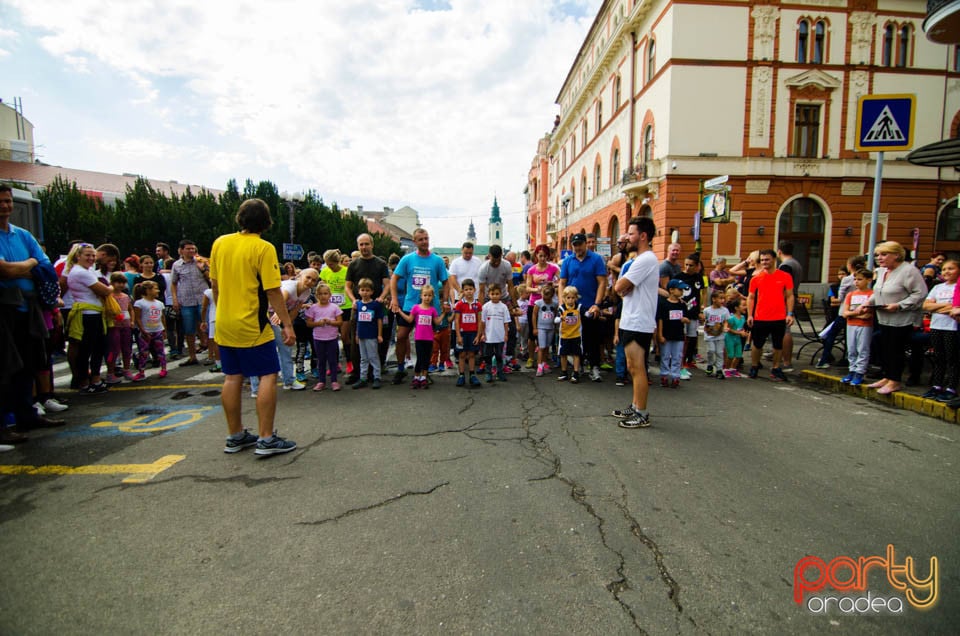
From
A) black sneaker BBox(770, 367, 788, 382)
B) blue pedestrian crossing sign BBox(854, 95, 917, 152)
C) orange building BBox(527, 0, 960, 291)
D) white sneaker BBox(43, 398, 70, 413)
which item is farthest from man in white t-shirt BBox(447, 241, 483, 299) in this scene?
orange building BBox(527, 0, 960, 291)

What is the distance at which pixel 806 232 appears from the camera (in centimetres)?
2305

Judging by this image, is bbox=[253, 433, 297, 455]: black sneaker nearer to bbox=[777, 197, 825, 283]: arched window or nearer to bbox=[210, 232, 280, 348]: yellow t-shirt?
bbox=[210, 232, 280, 348]: yellow t-shirt

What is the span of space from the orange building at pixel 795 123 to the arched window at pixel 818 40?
0.21 feet

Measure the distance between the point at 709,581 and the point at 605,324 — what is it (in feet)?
17.5

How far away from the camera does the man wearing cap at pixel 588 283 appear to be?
7.16 meters

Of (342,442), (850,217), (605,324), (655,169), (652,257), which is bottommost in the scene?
(342,442)

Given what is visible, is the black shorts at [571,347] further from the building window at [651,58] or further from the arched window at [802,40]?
the arched window at [802,40]

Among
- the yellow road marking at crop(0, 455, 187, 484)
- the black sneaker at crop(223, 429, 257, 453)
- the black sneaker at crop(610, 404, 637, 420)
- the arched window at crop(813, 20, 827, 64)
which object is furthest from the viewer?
the arched window at crop(813, 20, 827, 64)

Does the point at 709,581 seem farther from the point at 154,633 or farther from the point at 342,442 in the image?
the point at 342,442

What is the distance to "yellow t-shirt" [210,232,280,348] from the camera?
3.87m

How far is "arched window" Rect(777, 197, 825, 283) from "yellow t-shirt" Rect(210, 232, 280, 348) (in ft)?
83.0

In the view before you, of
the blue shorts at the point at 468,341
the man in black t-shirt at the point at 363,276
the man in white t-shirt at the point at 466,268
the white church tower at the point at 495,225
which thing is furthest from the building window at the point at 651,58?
the white church tower at the point at 495,225

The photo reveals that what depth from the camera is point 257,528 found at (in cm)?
281

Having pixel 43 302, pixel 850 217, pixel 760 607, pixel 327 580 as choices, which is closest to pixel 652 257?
pixel 760 607
